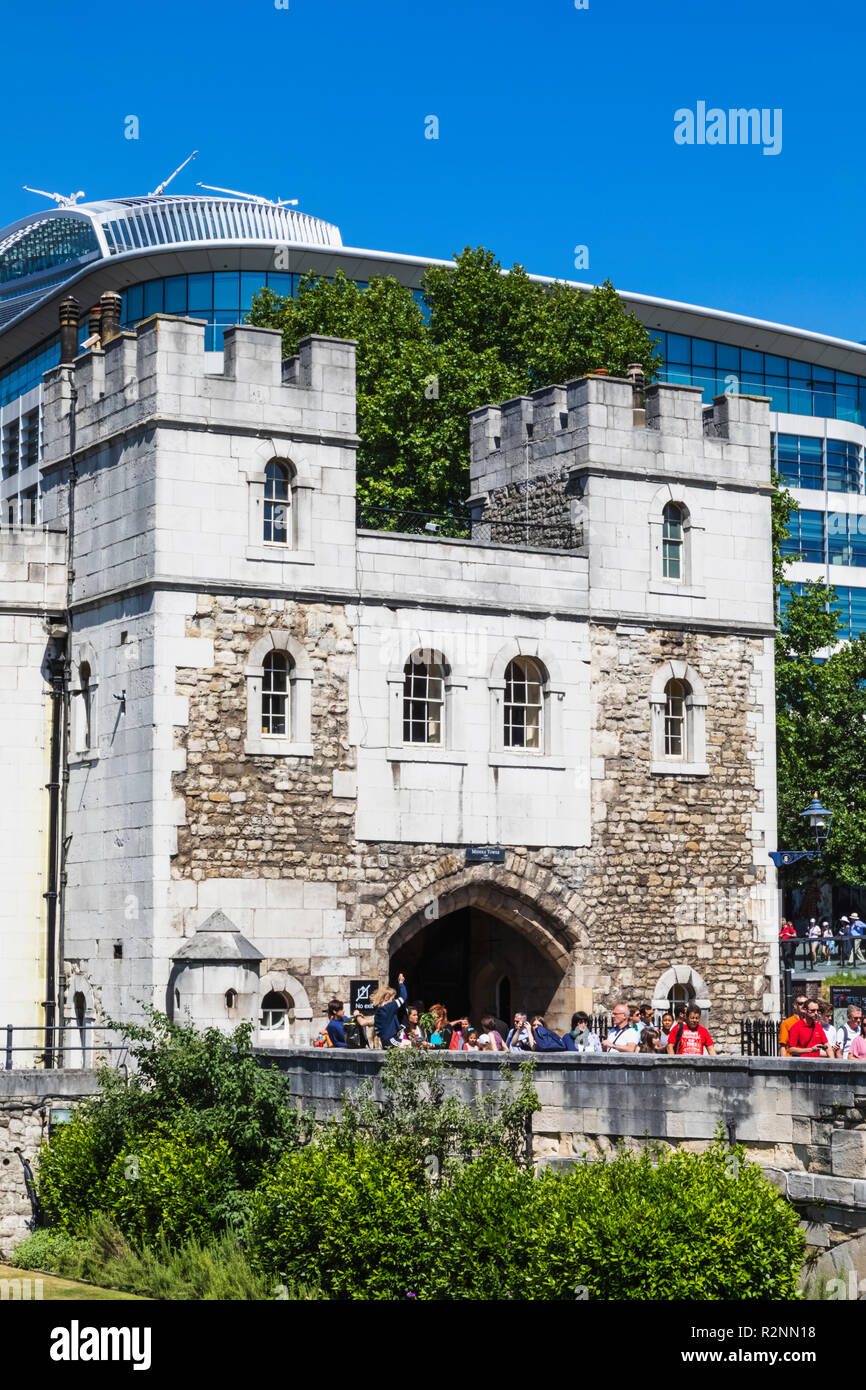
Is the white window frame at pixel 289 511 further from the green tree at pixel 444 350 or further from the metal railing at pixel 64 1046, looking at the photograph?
the green tree at pixel 444 350

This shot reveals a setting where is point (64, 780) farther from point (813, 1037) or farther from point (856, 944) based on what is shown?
point (856, 944)

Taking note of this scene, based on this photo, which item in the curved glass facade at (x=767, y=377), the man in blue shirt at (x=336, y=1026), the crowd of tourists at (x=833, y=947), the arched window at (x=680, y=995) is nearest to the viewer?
the man in blue shirt at (x=336, y=1026)

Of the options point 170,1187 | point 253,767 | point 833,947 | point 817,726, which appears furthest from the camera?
point 817,726

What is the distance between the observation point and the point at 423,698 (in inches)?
1296

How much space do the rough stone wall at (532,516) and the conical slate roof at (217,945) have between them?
8847 millimetres

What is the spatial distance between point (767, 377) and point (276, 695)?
58.2 meters

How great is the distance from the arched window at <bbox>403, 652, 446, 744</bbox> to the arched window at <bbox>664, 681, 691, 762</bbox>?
162 inches

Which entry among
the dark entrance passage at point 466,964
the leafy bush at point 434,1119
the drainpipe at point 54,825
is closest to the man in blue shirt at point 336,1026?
the leafy bush at point 434,1119

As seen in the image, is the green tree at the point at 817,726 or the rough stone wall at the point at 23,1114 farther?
the green tree at the point at 817,726

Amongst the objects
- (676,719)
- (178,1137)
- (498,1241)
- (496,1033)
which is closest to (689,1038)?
(496,1033)

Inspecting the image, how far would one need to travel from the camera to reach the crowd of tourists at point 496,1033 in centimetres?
2617

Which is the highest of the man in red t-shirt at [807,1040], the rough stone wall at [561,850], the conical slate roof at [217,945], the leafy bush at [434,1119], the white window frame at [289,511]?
the white window frame at [289,511]
